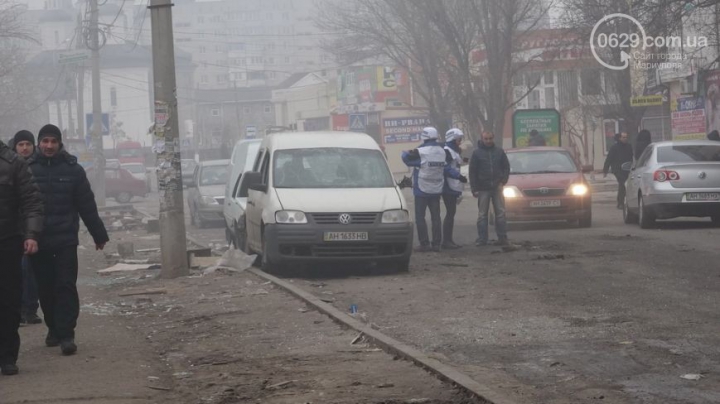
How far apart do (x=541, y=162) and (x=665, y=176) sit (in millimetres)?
3007

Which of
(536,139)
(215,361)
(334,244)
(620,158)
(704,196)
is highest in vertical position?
(536,139)

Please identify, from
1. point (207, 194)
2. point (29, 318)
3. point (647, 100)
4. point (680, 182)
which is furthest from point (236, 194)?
point (647, 100)

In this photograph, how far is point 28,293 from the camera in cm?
1144

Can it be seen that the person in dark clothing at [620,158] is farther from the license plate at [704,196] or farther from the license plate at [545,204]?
the license plate at [704,196]

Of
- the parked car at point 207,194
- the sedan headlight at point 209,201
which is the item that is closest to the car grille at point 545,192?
the parked car at point 207,194

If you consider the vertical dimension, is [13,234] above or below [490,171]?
below

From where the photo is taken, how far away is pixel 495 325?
32.0ft

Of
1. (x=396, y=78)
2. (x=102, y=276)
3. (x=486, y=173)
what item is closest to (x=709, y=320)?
(x=486, y=173)

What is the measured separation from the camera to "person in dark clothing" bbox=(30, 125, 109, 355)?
9141 millimetres

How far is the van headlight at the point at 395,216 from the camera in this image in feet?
47.0

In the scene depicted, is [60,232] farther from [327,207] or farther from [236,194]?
[236,194]

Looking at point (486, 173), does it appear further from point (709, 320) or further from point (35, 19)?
point (35, 19)

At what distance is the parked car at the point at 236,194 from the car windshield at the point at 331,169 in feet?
7.48

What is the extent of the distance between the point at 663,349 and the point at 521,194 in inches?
519
